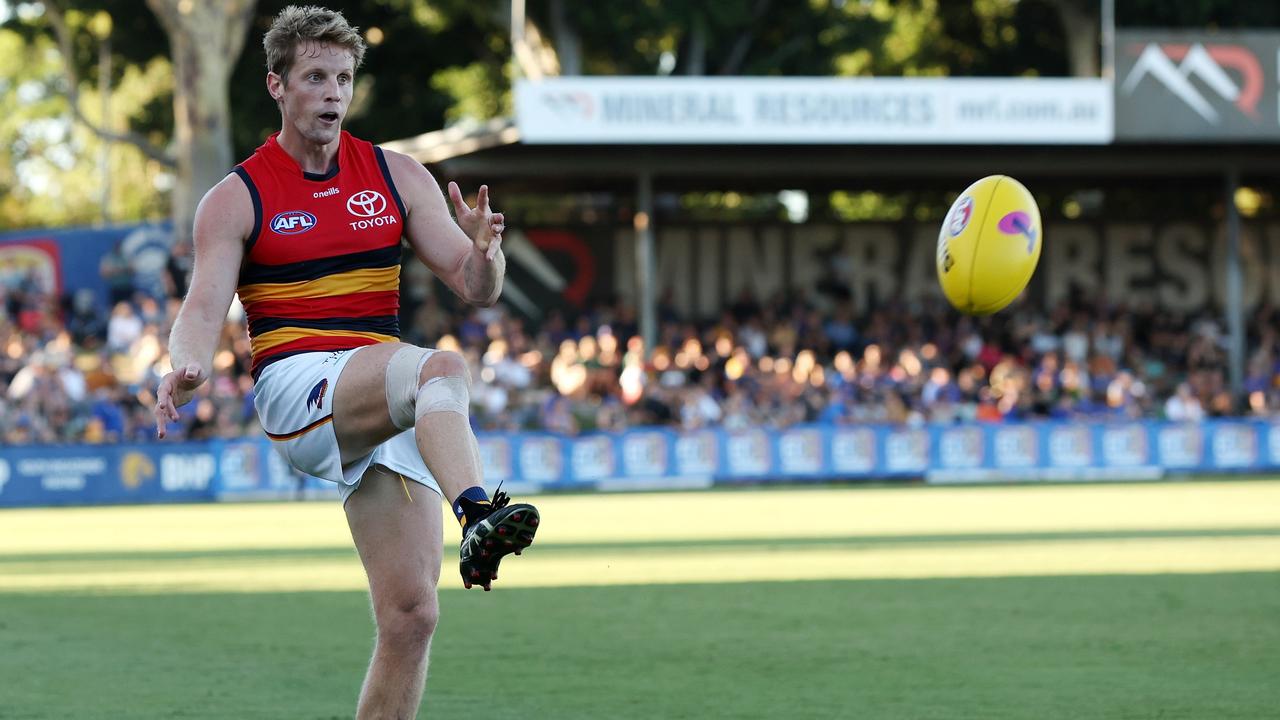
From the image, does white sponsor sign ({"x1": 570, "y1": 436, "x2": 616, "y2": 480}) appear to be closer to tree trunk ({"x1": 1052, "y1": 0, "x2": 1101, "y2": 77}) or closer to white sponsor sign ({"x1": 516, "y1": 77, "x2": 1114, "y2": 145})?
white sponsor sign ({"x1": 516, "y1": 77, "x2": 1114, "y2": 145})

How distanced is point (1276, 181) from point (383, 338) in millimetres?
35507

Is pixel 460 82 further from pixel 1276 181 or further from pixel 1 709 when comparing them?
pixel 1 709

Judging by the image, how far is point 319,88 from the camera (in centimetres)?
533

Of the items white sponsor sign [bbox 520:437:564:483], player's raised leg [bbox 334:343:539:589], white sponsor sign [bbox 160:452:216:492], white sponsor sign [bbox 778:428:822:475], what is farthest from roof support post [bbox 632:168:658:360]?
player's raised leg [bbox 334:343:539:589]

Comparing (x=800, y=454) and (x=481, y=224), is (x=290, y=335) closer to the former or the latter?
(x=481, y=224)

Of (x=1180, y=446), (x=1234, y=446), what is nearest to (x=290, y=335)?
(x=1180, y=446)

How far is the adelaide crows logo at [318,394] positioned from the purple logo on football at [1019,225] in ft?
12.5

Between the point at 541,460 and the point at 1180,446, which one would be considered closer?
the point at 541,460

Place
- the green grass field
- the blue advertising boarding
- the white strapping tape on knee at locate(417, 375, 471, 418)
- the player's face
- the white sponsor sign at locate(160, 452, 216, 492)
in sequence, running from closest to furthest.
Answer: the white strapping tape on knee at locate(417, 375, 471, 418)
the player's face
the green grass field
the blue advertising boarding
the white sponsor sign at locate(160, 452, 216, 492)

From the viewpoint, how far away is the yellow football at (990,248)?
7.83 meters

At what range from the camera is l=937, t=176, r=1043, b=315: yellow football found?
308 inches

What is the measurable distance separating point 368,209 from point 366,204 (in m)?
0.02

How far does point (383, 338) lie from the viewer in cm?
546

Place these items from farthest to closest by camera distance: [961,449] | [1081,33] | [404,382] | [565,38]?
[1081,33], [565,38], [961,449], [404,382]
